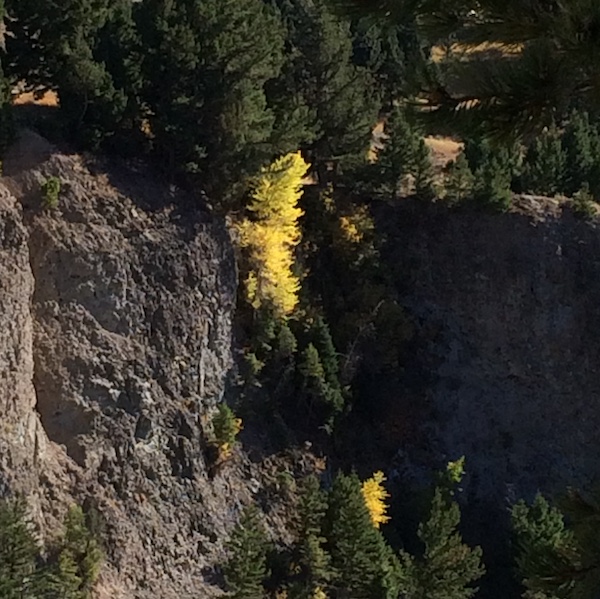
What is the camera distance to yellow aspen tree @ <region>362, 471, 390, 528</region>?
32.1 metres

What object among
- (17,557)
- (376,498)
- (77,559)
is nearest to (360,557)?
(376,498)

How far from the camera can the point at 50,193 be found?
2738cm

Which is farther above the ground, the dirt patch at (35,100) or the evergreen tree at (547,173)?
the dirt patch at (35,100)

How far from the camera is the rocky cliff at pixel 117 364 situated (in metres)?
26.5

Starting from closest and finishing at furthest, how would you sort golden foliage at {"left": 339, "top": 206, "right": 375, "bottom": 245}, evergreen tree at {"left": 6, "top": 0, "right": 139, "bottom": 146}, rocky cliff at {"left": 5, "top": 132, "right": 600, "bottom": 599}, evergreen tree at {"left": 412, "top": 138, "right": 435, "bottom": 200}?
rocky cliff at {"left": 5, "top": 132, "right": 600, "bottom": 599} < evergreen tree at {"left": 6, "top": 0, "right": 139, "bottom": 146} < golden foliage at {"left": 339, "top": 206, "right": 375, "bottom": 245} < evergreen tree at {"left": 412, "top": 138, "right": 435, "bottom": 200}

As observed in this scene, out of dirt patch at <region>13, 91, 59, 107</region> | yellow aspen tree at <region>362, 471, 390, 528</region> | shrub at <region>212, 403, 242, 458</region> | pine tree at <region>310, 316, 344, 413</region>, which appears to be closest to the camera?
dirt patch at <region>13, 91, 59, 107</region>

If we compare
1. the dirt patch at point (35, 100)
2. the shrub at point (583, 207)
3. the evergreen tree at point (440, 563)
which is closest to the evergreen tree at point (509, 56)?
→ the evergreen tree at point (440, 563)

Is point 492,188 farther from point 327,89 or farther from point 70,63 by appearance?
point 70,63

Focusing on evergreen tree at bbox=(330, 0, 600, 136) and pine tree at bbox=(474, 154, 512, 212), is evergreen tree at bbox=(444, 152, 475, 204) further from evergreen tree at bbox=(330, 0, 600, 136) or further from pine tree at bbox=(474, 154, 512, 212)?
evergreen tree at bbox=(330, 0, 600, 136)

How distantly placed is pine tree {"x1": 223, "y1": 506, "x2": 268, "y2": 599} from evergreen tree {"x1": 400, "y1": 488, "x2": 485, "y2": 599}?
4.86 metres

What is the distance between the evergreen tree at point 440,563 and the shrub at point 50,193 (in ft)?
52.9

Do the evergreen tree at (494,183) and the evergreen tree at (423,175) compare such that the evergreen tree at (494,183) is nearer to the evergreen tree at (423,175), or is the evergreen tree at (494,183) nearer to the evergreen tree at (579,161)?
the evergreen tree at (423,175)

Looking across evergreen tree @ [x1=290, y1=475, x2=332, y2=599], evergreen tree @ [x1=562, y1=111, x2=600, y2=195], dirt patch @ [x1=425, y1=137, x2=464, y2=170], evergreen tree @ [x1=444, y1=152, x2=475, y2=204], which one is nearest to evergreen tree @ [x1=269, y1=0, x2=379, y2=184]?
evergreen tree @ [x1=444, y1=152, x2=475, y2=204]

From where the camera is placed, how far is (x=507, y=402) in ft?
123
